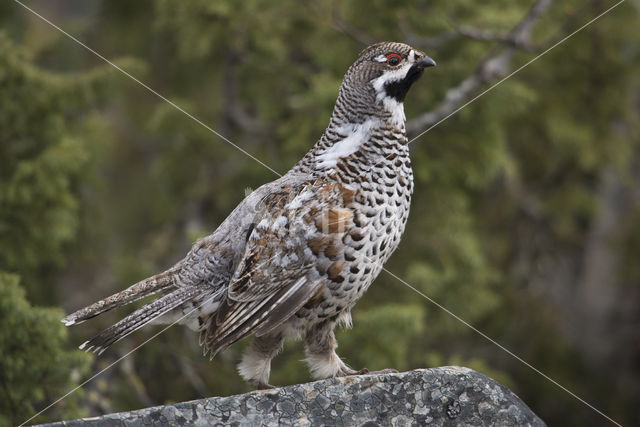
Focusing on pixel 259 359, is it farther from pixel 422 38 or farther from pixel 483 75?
pixel 422 38

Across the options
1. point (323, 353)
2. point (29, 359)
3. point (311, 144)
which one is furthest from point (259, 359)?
point (311, 144)

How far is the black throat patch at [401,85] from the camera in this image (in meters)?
4.16

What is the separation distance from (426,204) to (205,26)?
2.90 meters

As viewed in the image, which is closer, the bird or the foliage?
the bird

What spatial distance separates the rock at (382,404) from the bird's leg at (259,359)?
542mm

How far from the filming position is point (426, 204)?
8359mm

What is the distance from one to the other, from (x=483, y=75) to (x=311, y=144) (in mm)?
1756

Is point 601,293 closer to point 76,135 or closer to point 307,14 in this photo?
point 307,14

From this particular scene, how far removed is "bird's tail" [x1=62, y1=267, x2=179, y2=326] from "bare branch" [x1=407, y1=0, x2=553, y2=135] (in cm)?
313

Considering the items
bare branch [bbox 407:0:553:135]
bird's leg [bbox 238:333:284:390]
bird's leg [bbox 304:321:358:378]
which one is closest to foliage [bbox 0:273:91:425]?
bird's leg [bbox 238:333:284:390]

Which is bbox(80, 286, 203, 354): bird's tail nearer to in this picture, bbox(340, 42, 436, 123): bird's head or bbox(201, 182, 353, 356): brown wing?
bbox(201, 182, 353, 356): brown wing

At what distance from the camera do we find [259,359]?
13.8 ft

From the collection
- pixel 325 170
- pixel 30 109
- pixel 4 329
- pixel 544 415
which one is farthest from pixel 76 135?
pixel 544 415

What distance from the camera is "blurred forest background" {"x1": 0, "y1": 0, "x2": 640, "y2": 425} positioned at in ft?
21.7
